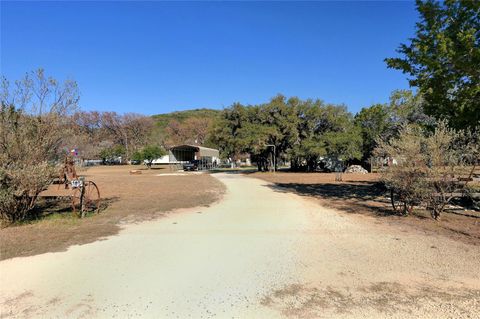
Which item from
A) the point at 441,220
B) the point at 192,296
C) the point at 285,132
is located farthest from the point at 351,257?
the point at 285,132

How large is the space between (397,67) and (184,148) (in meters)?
38.2

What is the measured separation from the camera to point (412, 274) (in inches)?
167

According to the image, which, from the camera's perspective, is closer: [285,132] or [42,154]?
[42,154]

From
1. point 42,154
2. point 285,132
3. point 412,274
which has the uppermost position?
point 285,132

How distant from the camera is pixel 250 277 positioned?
4172mm

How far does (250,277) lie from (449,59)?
9.40m

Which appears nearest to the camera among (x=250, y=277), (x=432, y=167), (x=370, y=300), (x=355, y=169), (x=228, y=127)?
(x=370, y=300)

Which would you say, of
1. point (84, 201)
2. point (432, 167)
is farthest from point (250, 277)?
point (84, 201)

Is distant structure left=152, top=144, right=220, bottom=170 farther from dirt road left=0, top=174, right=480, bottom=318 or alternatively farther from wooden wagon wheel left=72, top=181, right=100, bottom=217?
dirt road left=0, top=174, right=480, bottom=318

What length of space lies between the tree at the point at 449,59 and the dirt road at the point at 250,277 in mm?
6048

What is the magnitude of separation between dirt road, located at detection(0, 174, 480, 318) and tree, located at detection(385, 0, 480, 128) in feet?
19.8

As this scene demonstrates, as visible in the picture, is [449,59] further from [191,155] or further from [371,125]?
[191,155]

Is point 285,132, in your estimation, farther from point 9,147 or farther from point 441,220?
point 9,147

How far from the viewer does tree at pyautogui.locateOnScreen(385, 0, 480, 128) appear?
933 cm
